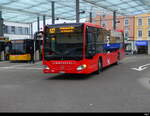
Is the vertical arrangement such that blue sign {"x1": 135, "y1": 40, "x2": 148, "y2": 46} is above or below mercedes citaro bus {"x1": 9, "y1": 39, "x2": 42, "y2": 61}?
above

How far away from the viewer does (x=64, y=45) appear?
1173cm

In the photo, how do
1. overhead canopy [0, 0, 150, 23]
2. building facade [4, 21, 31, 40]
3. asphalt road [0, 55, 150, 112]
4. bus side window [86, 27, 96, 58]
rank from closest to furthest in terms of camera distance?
1. asphalt road [0, 55, 150, 112]
2. bus side window [86, 27, 96, 58]
3. overhead canopy [0, 0, 150, 23]
4. building facade [4, 21, 31, 40]

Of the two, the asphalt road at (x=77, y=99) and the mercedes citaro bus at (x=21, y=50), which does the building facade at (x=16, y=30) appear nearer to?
the mercedes citaro bus at (x=21, y=50)

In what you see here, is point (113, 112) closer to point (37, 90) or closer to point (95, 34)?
A: point (37, 90)

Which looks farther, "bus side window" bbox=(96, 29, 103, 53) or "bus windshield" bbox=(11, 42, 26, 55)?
"bus windshield" bbox=(11, 42, 26, 55)

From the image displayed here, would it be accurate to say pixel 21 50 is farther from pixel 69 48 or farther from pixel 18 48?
pixel 69 48

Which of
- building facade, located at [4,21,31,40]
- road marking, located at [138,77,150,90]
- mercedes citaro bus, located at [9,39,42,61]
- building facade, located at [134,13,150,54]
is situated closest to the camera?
road marking, located at [138,77,150,90]

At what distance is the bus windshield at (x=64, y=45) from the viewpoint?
1153 cm

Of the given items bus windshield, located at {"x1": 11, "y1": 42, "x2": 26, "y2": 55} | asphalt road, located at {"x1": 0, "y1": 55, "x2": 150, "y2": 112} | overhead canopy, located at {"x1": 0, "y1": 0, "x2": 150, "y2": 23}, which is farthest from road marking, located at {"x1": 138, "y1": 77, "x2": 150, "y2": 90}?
overhead canopy, located at {"x1": 0, "y1": 0, "x2": 150, "y2": 23}

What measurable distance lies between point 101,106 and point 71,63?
532cm

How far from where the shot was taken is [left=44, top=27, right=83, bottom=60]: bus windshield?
11531mm

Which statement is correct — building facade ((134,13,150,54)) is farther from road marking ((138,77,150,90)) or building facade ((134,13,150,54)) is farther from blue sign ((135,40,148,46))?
road marking ((138,77,150,90))

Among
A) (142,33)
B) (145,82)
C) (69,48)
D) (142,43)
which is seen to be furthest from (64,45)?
(142,33)

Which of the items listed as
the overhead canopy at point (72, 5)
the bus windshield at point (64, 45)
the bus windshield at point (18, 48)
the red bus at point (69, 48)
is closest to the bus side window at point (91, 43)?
the red bus at point (69, 48)
